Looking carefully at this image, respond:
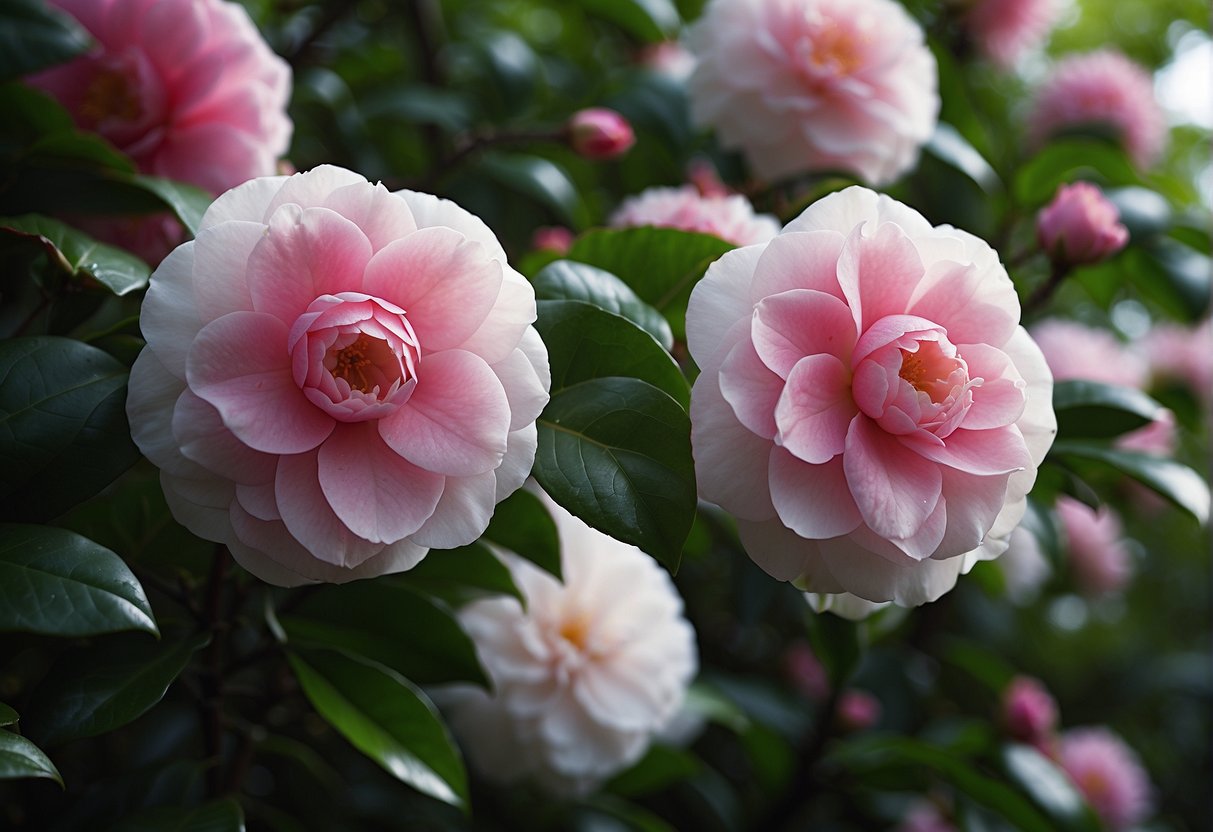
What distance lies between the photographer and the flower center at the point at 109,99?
0.80 m

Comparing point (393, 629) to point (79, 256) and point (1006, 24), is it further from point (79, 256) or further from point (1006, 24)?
point (1006, 24)

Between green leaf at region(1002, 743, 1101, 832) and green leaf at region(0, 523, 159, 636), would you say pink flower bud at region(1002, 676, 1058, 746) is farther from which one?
green leaf at region(0, 523, 159, 636)

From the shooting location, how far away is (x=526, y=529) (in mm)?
736

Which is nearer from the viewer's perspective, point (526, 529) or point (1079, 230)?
point (526, 529)

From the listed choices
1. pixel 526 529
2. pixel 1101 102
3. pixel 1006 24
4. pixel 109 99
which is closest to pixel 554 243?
pixel 526 529

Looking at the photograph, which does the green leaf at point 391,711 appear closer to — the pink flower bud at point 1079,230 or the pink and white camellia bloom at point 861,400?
the pink and white camellia bloom at point 861,400

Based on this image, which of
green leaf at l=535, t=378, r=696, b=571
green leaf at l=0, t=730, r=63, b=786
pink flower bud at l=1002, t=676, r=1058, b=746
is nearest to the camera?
green leaf at l=0, t=730, r=63, b=786

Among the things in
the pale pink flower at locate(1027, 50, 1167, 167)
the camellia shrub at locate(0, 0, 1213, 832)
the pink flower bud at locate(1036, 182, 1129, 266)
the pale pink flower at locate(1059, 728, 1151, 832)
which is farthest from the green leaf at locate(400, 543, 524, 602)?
the pale pink flower at locate(1027, 50, 1167, 167)

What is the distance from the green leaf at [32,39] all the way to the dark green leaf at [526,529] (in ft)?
1.52

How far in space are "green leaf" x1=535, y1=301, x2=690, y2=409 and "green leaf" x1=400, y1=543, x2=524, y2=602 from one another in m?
0.20

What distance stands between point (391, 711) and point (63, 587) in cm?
29

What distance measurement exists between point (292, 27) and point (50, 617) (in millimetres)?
1237

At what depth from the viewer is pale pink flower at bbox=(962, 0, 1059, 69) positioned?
1.54 m

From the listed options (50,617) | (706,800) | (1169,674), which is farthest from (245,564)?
(1169,674)
